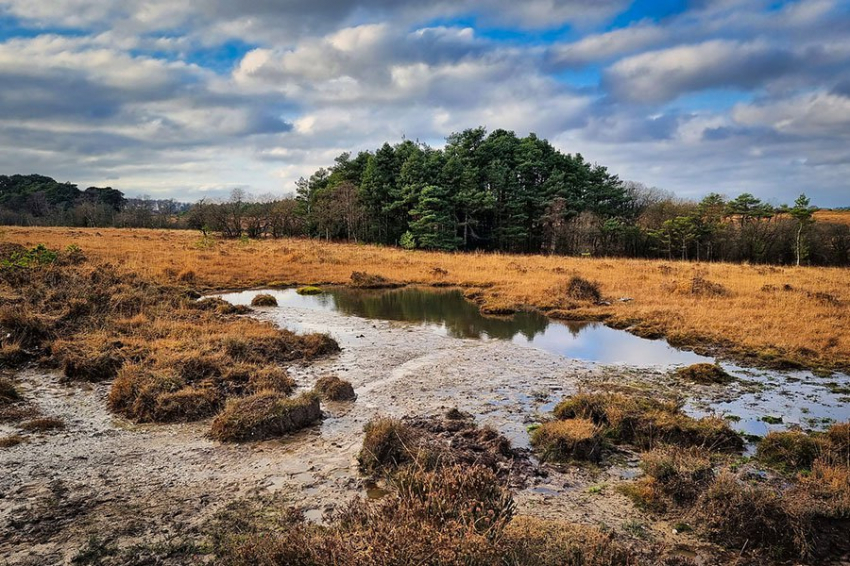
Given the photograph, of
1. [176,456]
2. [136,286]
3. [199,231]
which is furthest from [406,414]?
[199,231]

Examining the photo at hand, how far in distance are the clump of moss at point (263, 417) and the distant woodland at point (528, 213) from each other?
3777 cm

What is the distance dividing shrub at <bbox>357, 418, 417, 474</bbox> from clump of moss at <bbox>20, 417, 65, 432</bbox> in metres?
5.32

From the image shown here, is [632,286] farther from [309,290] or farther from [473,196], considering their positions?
[473,196]

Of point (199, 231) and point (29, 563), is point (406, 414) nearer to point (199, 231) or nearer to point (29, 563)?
point (29, 563)

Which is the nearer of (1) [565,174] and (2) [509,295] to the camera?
(2) [509,295]

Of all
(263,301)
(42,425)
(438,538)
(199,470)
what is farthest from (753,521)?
(263,301)

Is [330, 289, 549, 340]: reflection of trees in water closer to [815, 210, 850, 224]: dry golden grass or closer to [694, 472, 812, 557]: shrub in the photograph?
[694, 472, 812, 557]: shrub

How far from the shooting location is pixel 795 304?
19.1m

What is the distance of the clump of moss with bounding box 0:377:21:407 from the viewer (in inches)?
347

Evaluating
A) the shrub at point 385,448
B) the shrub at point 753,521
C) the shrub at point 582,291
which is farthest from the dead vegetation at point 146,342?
the shrub at point 582,291

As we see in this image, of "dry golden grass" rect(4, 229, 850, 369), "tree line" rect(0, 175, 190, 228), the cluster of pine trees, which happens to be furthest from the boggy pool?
"tree line" rect(0, 175, 190, 228)

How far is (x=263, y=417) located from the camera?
26.0ft

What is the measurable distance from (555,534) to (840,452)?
17.7 ft

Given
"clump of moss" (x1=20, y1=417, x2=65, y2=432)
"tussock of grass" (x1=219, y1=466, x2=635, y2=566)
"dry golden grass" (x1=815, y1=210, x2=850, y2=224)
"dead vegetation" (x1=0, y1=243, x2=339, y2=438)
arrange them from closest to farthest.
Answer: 1. "tussock of grass" (x1=219, y1=466, x2=635, y2=566)
2. "clump of moss" (x1=20, y1=417, x2=65, y2=432)
3. "dead vegetation" (x1=0, y1=243, x2=339, y2=438)
4. "dry golden grass" (x1=815, y1=210, x2=850, y2=224)
